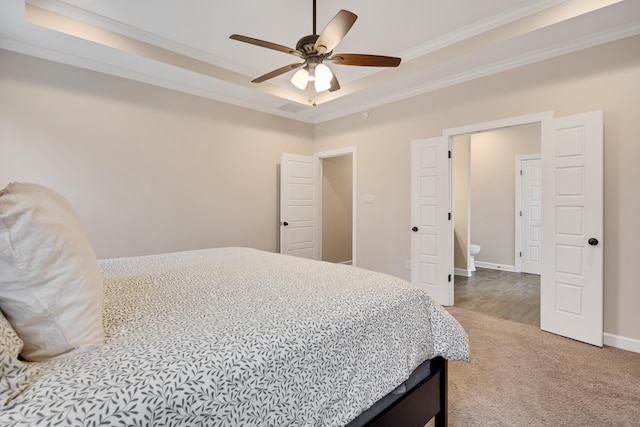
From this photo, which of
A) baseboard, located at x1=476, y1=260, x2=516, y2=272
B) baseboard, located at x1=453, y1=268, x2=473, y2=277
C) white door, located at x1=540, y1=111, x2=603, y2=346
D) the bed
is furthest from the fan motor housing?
A: baseboard, located at x1=476, y1=260, x2=516, y2=272

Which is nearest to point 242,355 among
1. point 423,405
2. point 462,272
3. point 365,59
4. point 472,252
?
point 423,405

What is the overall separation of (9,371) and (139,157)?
3290 millimetres

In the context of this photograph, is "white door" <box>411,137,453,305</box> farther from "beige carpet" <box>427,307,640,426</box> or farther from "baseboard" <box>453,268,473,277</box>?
"baseboard" <box>453,268,473,277</box>

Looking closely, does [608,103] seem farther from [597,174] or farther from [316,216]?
[316,216]

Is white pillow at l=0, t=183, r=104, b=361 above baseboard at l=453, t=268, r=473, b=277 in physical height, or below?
above

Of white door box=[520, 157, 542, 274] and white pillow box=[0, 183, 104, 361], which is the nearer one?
white pillow box=[0, 183, 104, 361]

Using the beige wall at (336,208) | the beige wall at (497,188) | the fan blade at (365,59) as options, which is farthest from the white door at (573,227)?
the beige wall at (336,208)

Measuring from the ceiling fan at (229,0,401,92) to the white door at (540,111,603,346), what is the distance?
1.80 m

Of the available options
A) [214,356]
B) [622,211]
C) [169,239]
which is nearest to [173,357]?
Result: [214,356]

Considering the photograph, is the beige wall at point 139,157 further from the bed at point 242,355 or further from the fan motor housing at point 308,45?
the fan motor housing at point 308,45

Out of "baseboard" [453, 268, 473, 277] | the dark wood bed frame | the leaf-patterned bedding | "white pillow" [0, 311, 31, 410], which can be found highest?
"white pillow" [0, 311, 31, 410]

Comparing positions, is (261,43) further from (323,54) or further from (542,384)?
(542,384)

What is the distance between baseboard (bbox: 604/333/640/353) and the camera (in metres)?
2.48

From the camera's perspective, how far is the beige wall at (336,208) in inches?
219
